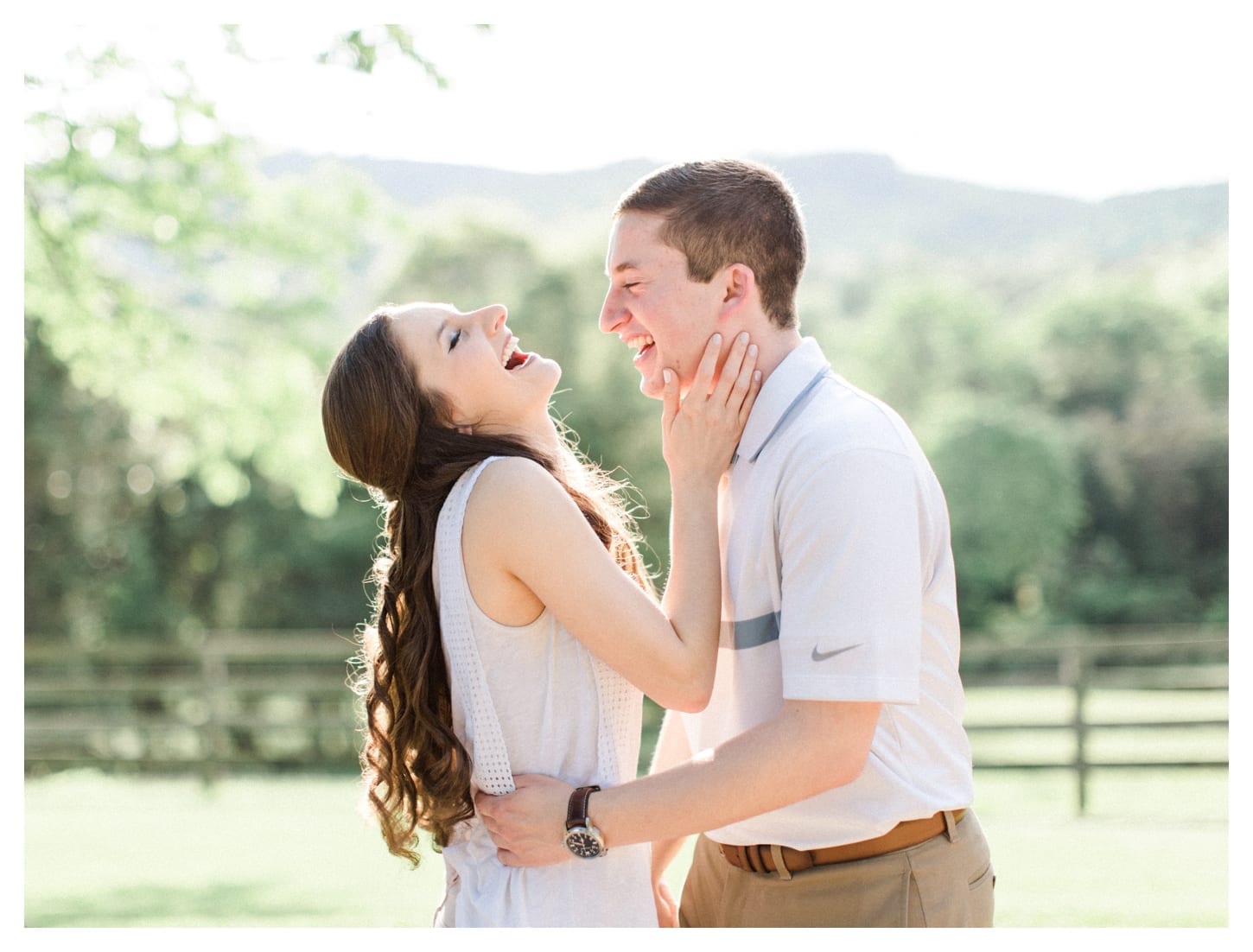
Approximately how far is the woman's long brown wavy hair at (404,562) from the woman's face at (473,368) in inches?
1.3

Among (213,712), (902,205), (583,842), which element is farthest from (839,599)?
(902,205)

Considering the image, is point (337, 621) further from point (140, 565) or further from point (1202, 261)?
point (1202, 261)

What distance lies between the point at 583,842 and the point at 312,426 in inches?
333

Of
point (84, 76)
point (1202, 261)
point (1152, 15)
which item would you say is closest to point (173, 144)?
point (84, 76)

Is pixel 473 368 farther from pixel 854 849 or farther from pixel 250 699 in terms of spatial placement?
pixel 250 699

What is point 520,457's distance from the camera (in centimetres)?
249

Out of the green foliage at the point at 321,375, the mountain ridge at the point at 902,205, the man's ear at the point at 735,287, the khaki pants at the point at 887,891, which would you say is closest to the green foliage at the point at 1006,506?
the green foliage at the point at 321,375

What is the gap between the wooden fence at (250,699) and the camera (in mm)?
10609

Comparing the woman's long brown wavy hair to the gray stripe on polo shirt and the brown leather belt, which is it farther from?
the brown leather belt

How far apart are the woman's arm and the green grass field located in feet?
14.2

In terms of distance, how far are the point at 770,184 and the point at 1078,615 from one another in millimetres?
29850

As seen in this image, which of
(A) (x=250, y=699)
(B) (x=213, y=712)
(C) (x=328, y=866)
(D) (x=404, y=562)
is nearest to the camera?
(D) (x=404, y=562)

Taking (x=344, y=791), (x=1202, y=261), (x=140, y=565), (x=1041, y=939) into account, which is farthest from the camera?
(x=1202, y=261)

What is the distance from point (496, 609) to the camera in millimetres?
2432
